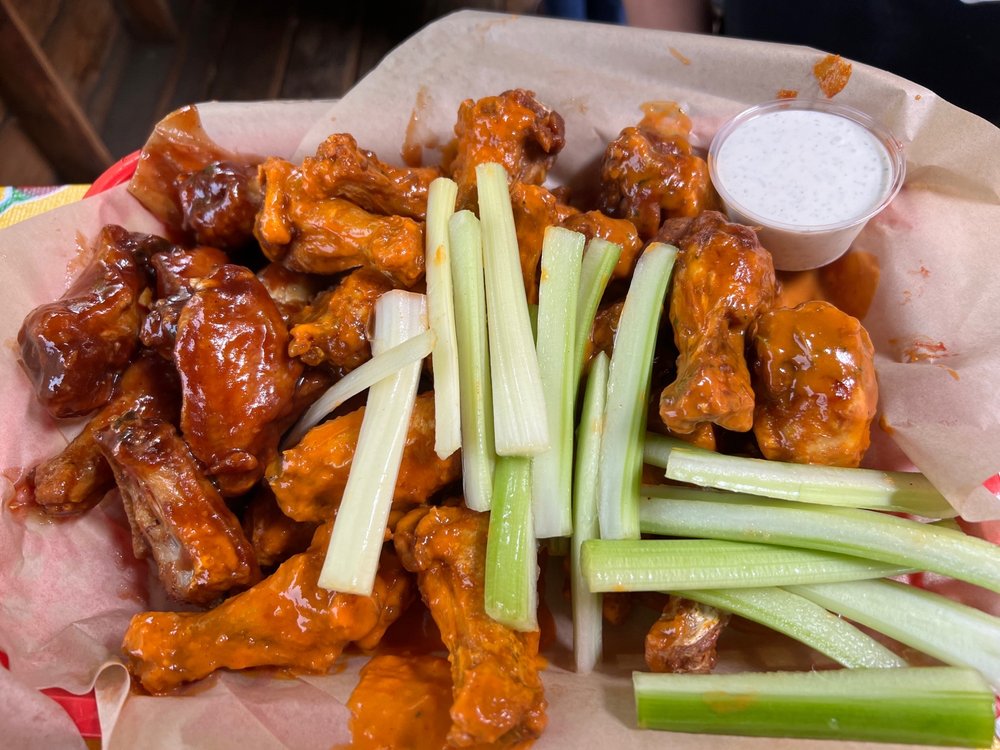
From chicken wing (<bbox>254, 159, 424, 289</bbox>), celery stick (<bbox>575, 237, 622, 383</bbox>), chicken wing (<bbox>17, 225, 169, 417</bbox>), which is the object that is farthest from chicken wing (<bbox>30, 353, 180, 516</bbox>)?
celery stick (<bbox>575, 237, 622, 383</bbox>)

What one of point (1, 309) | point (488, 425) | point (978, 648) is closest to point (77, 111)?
point (1, 309)

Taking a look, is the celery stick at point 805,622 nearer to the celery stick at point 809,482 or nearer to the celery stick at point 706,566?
the celery stick at point 706,566

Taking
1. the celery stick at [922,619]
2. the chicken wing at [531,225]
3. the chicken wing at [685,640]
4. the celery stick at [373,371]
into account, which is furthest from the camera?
the chicken wing at [531,225]

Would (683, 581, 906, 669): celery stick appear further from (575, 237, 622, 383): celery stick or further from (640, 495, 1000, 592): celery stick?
(575, 237, 622, 383): celery stick

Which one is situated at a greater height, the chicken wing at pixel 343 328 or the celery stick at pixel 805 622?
the chicken wing at pixel 343 328

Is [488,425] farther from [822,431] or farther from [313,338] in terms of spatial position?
[822,431]

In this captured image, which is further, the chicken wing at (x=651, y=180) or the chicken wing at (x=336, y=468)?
the chicken wing at (x=651, y=180)

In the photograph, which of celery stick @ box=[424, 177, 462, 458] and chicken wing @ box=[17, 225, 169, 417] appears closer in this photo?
celery stick @ box=[424, 177, 462, 458]

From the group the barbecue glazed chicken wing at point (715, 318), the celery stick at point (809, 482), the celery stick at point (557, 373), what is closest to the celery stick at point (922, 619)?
the celery stick at point (809, 482)
